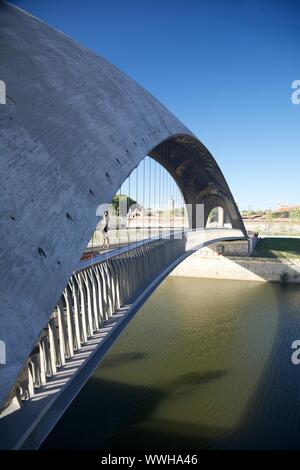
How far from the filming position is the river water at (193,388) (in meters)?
9.69

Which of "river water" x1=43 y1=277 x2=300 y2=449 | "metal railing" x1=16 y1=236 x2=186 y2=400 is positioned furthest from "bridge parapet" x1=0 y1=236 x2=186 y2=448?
"river water" x1=43 y1=277 x2=300 y2=449

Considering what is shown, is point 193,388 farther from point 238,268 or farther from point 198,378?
point 238,268

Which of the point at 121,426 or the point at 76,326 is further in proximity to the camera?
the point at 121,426

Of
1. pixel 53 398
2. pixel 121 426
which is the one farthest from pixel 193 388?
pixel 53 398

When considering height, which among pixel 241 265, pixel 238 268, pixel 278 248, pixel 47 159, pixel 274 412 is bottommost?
pixel 274 412

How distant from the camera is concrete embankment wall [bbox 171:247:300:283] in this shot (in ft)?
105

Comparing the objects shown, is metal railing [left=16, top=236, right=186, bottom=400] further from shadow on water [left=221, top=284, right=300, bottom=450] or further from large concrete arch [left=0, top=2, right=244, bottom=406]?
shadow on water [left=221, top=284, right=300, bottom=450]

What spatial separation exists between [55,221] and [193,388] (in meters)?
10.3

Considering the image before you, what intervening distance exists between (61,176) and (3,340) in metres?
2.73

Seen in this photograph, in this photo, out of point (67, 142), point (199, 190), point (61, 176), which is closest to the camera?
point (61, 176)

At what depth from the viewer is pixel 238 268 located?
3322 cm

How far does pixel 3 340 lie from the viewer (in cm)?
336
